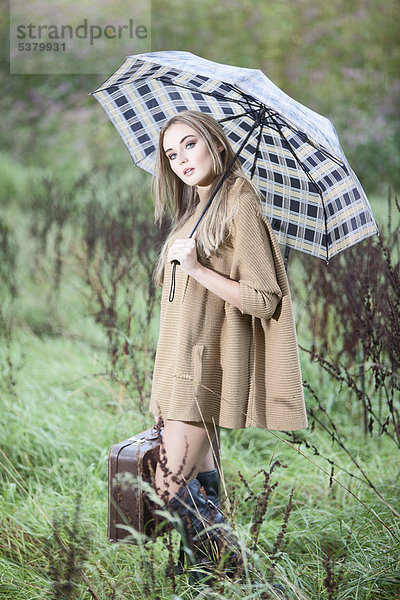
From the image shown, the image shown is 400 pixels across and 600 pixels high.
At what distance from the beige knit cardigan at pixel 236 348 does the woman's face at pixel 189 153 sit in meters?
0.12

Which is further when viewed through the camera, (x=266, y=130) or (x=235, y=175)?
(x=266, y=130)

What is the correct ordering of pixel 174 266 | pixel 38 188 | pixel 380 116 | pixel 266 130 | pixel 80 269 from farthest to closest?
pixel 380 116 < pixel 38 188 < pixel 80 269 < pixel 266 130 < pixel 174 266

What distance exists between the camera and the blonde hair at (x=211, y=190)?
2141 mm

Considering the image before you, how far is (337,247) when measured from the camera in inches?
96.3

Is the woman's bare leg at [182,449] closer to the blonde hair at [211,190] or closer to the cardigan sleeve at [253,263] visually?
the cardigan sleeve at [253,263]

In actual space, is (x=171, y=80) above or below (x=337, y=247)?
above

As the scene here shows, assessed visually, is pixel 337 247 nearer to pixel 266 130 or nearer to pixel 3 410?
pixel 266 130

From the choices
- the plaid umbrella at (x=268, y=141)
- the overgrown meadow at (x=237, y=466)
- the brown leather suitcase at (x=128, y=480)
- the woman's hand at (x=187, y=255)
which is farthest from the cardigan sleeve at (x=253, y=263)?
the brown leather suitcase at (x=128, y=480)

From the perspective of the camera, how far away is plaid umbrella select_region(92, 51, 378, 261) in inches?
92.1

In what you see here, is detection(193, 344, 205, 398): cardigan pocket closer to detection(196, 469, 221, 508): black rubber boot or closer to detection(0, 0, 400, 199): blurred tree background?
detection(196, 469, 221, 508): black rubber boot

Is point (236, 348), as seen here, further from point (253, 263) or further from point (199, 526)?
point (199, 526)

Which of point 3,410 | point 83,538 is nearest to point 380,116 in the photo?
point 3,410

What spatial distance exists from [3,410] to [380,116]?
10.3 metres

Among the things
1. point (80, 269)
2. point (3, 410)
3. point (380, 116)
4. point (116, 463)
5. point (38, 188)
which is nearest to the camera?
point (116, 463)
